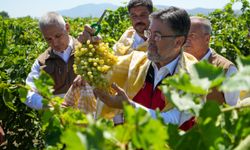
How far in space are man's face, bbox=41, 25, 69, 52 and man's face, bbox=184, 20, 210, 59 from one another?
3.46 feet

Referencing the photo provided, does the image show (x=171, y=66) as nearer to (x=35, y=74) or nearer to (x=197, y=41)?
(x=197, y=41)

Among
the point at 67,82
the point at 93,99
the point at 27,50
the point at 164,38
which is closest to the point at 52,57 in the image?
the point at 67,82

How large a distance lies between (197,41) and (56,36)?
1226 millimetres

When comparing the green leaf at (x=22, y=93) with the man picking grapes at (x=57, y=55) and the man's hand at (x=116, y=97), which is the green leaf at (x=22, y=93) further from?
the man picking grapes at (x=57, y=55)

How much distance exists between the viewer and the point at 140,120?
80 cm

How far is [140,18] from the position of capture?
178 inches

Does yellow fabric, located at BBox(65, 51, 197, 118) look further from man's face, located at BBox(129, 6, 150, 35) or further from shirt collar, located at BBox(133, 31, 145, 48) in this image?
man's face, located at BBox(129, 6, 150, 35)

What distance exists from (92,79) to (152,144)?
153cm

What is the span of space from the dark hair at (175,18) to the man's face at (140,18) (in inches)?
66.5

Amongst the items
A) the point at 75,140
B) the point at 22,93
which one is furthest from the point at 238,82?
the point at 22,93

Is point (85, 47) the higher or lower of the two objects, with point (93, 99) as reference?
higher

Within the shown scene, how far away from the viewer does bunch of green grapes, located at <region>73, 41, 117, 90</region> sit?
228 centimetres

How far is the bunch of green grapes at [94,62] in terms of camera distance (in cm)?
228

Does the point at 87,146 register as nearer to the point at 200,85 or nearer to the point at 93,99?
the point at 200,85
